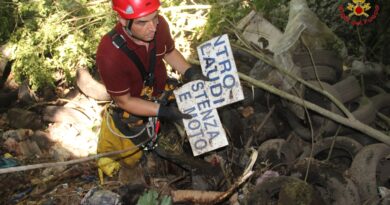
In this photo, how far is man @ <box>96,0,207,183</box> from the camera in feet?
10.2

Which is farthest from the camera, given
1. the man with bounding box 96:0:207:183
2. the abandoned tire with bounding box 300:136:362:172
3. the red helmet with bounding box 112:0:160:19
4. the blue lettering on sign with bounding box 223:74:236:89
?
the abandoned tire with bounding box 300:136:362:172

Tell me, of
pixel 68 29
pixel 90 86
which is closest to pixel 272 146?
pixel 90 86

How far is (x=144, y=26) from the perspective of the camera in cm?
311

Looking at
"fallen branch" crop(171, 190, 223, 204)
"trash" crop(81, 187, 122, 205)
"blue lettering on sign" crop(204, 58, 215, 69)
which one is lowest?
"trash" crop(81, 187, 122, 205)

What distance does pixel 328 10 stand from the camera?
5902mm

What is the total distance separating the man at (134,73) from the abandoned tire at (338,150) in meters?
1.56

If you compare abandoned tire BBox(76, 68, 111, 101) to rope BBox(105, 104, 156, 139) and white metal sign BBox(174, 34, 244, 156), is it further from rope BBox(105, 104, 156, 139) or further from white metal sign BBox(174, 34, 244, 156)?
white metal sign BBox(174, 34, 244, 156)

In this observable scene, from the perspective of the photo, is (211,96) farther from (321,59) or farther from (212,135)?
(321,59)

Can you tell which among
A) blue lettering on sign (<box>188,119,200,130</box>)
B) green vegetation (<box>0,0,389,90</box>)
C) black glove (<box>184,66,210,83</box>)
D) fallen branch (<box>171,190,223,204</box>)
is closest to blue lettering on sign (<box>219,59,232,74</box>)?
black glove (<box>184,66,210,83</box>)

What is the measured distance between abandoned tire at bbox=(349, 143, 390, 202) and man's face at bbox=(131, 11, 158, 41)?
2322 mm

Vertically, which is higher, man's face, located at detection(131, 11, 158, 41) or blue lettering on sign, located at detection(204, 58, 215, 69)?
man's face, located at detection(131, 11, 158, 41)

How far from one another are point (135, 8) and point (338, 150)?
8.57 feet

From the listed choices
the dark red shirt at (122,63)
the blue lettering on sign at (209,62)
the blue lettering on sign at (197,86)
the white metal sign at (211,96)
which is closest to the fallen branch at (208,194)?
the white metal sign at (211,96)

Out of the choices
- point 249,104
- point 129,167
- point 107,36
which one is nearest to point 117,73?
point 107,36
